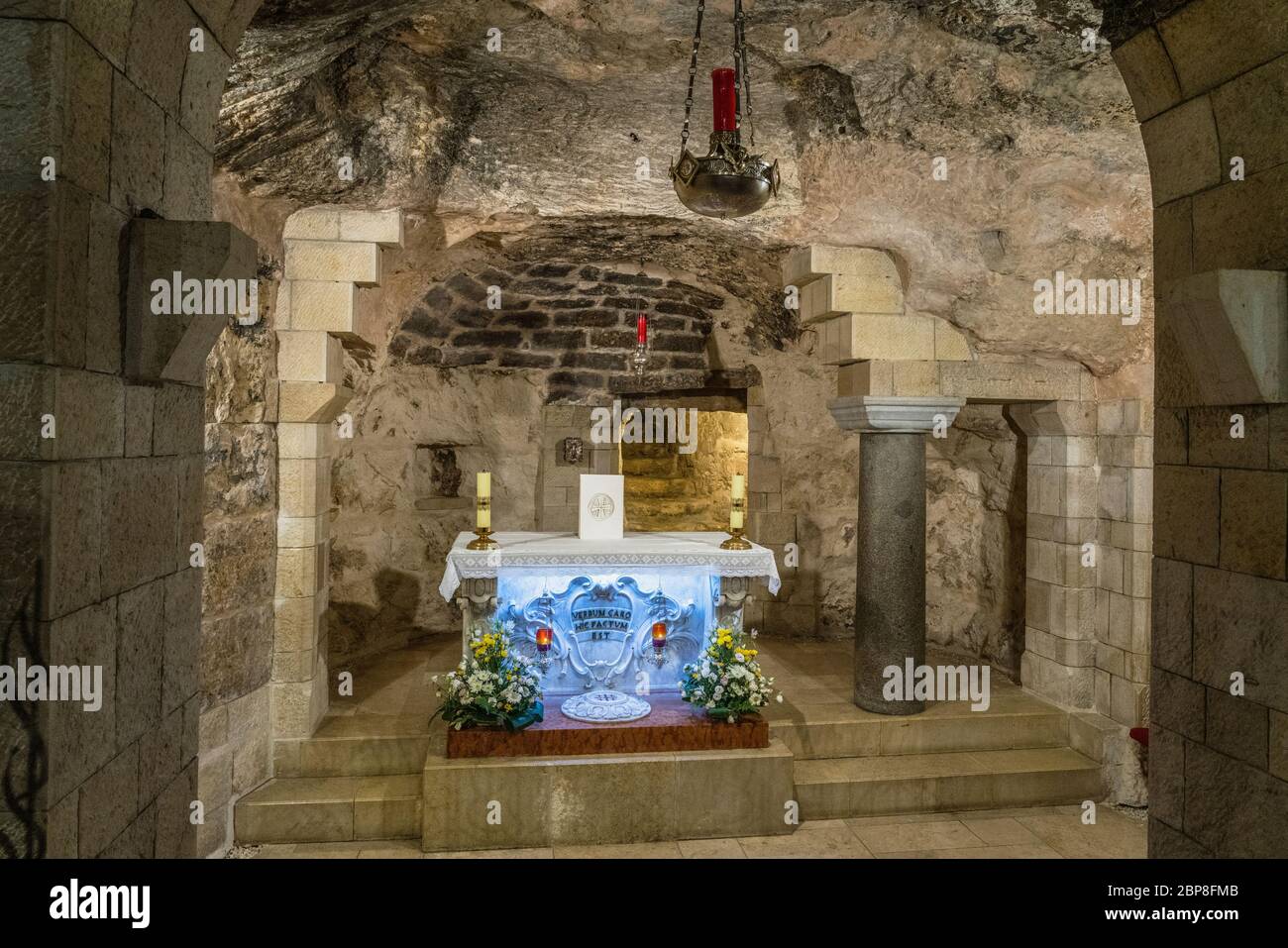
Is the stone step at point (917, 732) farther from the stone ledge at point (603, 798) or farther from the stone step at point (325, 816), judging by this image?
the stone step at point (325, 816)

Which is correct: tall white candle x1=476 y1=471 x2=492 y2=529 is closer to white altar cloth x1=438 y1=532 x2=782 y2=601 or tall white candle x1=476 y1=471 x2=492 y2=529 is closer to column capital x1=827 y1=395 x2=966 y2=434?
white altar cloth x1=438 y1=532 x2=782 y2=601

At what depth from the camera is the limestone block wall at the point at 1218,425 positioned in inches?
74.2

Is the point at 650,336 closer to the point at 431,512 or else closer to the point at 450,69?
the point at 431,512

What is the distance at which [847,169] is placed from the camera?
4.97m

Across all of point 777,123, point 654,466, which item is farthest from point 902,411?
point 654,466

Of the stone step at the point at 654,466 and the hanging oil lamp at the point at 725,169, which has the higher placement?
the hanging oil lamp at the point at 725,169

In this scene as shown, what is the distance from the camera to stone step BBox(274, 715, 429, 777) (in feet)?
16.9

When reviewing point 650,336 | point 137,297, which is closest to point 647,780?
point 137,297

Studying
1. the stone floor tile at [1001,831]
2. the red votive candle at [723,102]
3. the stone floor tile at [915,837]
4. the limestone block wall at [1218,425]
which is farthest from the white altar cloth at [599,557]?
the limestone block wall at [1218,425]

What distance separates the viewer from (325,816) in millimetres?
4797

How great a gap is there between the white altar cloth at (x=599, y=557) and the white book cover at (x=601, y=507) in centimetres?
10

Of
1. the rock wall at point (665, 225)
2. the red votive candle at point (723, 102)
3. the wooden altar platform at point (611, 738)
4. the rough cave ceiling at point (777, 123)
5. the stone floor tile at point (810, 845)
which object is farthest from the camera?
the wooden altar platform at point (611, 738)

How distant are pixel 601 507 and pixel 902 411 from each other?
2.21 meters

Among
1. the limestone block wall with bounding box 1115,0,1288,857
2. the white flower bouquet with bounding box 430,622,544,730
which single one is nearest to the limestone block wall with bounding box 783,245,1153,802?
the white flower bouquet with bounding box 430,622,544,730
